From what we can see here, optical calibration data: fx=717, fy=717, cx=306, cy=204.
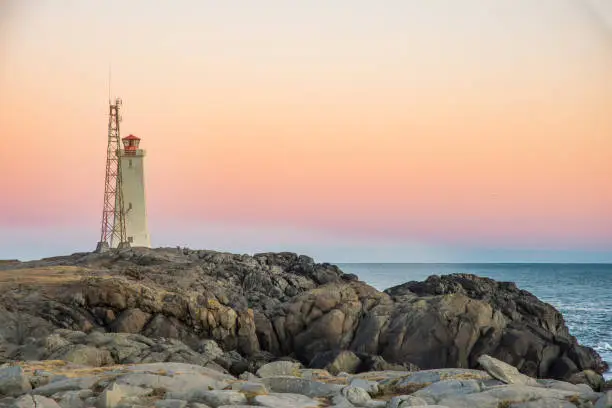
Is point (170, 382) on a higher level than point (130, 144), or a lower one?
lower

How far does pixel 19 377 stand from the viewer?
1309 centimetres

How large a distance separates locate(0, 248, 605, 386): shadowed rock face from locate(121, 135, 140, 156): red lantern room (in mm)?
21299

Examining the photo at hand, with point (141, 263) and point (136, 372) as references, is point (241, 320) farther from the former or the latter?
point (136, 372)

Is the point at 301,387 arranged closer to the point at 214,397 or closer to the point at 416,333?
the point at 214,397

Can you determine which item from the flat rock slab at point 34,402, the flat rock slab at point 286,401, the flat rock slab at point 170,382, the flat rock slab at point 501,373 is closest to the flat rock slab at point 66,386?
the flat rock slab at point 170,382

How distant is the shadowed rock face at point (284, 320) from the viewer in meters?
28.8

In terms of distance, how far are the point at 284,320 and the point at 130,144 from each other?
101ft

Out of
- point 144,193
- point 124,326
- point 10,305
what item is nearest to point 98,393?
point 124,326

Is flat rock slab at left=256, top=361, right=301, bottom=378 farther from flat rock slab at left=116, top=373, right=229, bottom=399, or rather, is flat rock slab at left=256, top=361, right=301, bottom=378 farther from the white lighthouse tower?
A: the white lighthouse tower

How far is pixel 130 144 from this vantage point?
59031 mm

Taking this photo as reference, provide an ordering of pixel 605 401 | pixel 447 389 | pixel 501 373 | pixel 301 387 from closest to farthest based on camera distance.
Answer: pixel 605 401 < pixel 447 389 < pixel 301 387 < pixel 501 373

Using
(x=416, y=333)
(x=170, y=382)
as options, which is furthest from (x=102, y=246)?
(x=170, y=382)

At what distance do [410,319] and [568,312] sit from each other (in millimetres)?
55627

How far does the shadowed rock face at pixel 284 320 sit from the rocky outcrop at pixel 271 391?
11455 millimetres
